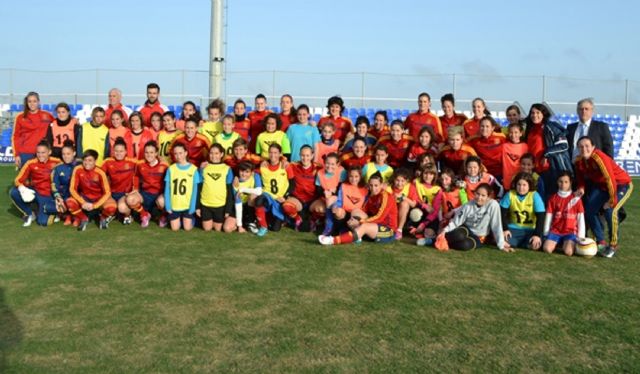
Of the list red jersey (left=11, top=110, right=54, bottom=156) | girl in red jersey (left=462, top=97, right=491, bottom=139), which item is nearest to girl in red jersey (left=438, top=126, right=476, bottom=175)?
girl in red jersey (left=462, top=97, right=491, bottom=139)

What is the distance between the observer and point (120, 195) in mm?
6926

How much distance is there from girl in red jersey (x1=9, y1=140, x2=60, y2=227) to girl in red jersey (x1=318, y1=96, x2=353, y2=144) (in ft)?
11.5

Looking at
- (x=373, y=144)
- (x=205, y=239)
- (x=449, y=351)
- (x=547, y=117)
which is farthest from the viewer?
(x=373, y=144)

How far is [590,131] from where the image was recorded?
6.08m

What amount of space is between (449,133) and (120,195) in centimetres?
407

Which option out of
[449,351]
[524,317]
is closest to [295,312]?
[449,351]

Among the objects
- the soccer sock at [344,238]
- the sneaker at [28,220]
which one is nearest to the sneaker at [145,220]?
the sneaker at [28,220]

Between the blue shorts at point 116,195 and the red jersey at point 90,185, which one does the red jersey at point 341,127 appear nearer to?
the blue shorts at point 116,195

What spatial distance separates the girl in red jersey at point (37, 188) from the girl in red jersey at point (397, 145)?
4.16m

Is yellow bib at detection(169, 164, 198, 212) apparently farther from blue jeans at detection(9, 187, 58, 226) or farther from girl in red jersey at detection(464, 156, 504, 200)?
girl in red jersey at detection(464, 156, 504, 200)

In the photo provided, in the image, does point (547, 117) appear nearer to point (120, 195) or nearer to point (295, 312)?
point (295, 312)

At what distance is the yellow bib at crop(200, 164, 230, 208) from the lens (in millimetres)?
6629

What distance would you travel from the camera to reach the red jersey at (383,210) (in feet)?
19.9

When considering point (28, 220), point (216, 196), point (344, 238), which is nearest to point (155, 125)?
point (216, 196)
